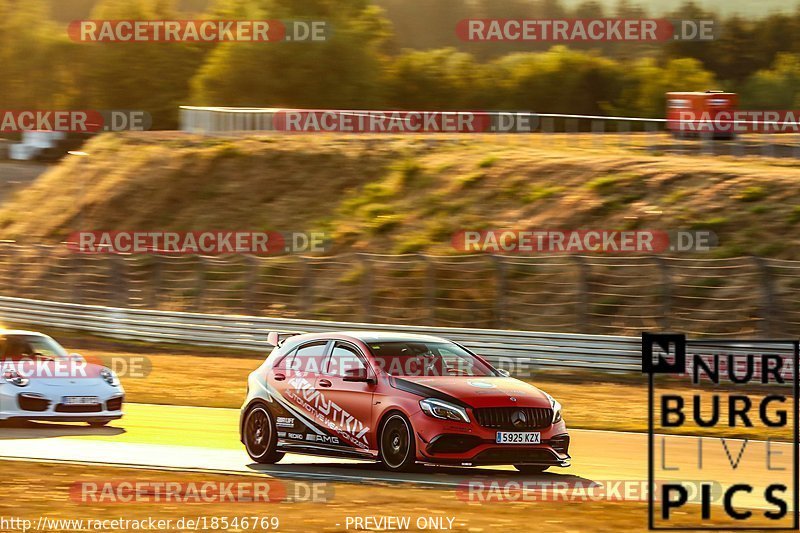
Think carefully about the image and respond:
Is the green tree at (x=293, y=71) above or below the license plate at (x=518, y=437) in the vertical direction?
above

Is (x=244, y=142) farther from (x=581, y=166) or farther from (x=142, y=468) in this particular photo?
(x=142, y=468)

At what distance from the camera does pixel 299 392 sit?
12.8m

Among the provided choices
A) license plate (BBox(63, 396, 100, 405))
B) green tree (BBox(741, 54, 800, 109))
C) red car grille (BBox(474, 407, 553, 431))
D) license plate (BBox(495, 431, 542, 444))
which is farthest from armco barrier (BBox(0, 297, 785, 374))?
green tree (BBox(741, 54, 800, 109))

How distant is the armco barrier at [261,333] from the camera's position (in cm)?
2383

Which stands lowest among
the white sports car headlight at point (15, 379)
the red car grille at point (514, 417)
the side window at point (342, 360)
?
the white sports car headlight at point (15, 379)

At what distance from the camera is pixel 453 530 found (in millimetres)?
9500

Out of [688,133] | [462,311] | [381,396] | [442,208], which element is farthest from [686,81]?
[381,396]

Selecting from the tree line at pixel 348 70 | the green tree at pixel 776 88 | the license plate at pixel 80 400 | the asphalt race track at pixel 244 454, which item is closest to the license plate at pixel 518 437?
the asphalt race track at pixel 244 454

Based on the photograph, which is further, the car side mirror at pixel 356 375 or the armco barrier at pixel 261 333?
the armco barrier at pixel 261 333

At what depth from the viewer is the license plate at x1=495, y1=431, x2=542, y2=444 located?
38.1ft

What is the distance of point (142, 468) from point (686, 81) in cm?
5998

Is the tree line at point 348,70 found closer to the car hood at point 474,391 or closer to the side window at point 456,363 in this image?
the side window at point 456,363

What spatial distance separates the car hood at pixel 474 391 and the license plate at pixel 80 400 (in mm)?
5072

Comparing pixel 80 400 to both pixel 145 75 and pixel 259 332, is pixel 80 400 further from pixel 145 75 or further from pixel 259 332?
pixel 145 75
